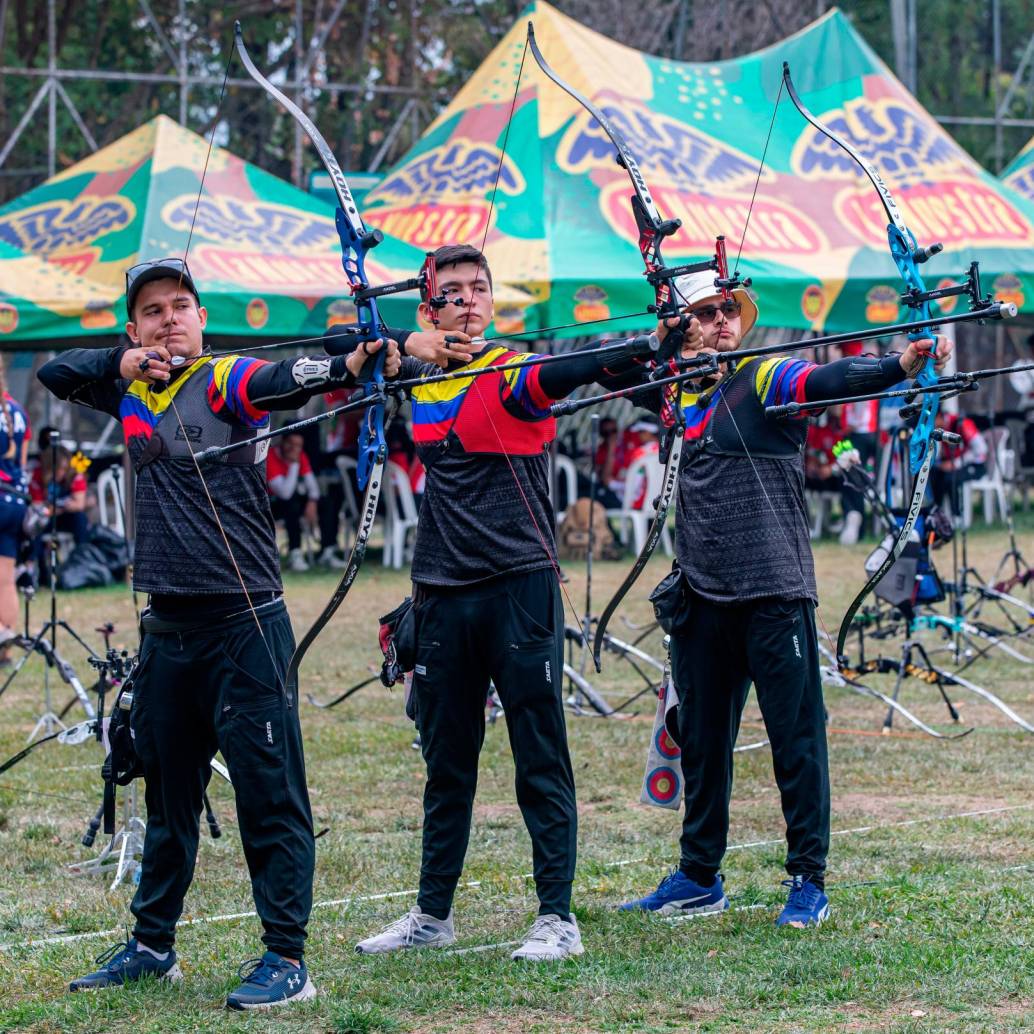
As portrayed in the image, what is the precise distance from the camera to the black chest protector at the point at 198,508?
12.2 feet

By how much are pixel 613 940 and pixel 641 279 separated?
7270 millimetres

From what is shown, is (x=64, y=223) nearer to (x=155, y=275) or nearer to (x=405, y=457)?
(x=405, y=457)

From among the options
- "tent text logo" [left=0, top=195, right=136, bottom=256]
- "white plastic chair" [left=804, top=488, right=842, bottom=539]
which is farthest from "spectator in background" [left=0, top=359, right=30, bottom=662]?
"white plastic chair" [left=804, top=488, right=842, bottom=539]

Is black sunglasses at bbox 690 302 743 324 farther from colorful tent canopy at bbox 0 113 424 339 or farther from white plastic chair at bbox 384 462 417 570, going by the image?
white plastic chair at bbox 384 462 417 570

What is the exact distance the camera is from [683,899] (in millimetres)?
4379

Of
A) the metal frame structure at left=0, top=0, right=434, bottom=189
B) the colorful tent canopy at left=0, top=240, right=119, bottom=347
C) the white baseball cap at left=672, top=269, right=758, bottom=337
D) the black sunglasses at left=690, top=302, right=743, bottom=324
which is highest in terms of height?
the metal frame structure at left=0, top=0, right=434, bottom=189

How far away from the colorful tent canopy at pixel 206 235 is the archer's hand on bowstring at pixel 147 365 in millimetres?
7417

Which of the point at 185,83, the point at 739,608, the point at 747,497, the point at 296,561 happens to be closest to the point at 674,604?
the point at 739,608

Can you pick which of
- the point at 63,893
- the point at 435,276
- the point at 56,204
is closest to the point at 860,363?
the point at 435,276

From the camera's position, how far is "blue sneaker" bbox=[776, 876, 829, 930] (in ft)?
13.8

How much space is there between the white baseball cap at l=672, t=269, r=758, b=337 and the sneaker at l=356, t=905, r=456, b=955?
1680 millimetres

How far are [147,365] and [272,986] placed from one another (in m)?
1.41

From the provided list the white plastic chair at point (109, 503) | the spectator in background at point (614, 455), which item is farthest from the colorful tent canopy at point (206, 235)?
the spectator in background at point (614, 455)

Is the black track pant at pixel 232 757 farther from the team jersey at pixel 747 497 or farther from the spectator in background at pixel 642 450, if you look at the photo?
the spectator in background at pixel 642 450
